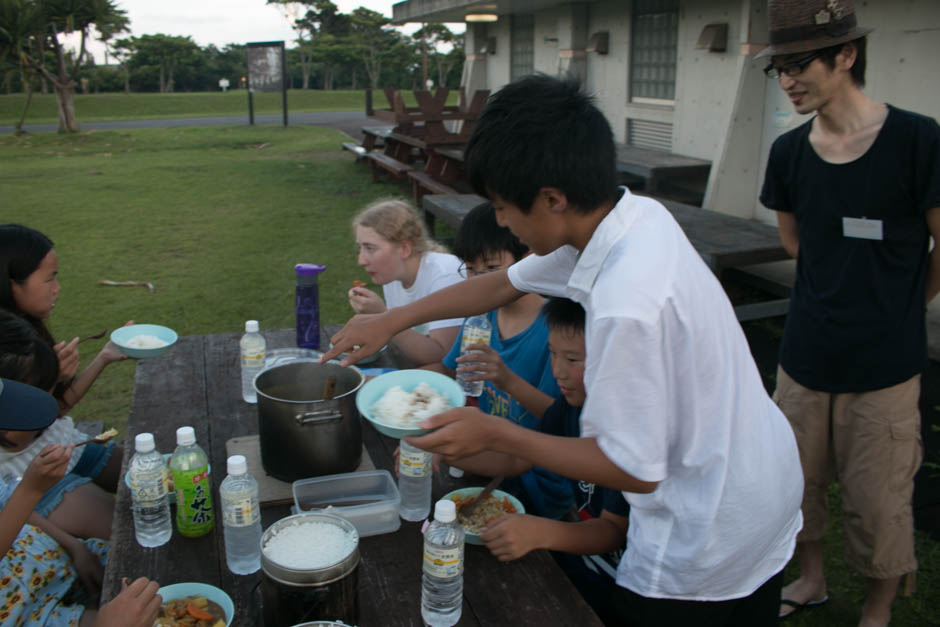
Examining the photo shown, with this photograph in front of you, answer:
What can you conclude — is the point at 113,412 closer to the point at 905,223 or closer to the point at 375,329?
the point at 375,329

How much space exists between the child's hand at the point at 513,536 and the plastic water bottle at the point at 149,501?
2.66 feet

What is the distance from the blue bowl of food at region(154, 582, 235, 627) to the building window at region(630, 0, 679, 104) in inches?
297

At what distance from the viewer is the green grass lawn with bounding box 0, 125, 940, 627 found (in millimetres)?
4578

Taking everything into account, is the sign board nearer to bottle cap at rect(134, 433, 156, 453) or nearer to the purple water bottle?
the purple water bottle

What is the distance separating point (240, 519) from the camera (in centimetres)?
165

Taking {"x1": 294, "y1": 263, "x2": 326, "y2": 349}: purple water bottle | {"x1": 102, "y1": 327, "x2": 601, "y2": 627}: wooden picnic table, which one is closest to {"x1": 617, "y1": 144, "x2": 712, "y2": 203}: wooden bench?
{"x1": 294, "y1": 263, "x2": 326, "y2": 349}: purple water bottle

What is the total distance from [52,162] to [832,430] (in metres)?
16.2

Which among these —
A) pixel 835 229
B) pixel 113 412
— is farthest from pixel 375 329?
pixel 113 412

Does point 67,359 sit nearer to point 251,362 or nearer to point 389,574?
point 251,362

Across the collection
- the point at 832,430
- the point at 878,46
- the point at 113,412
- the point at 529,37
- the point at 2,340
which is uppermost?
the point at 529,37

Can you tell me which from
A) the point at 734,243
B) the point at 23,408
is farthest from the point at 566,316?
the point at 734,243

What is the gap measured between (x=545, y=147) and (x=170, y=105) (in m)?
34.2

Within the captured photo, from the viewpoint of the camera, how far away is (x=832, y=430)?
258 cm

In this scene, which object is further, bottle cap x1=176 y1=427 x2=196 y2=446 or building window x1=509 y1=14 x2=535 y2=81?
building window x1=509 y1=14 x2=535 y2=81
